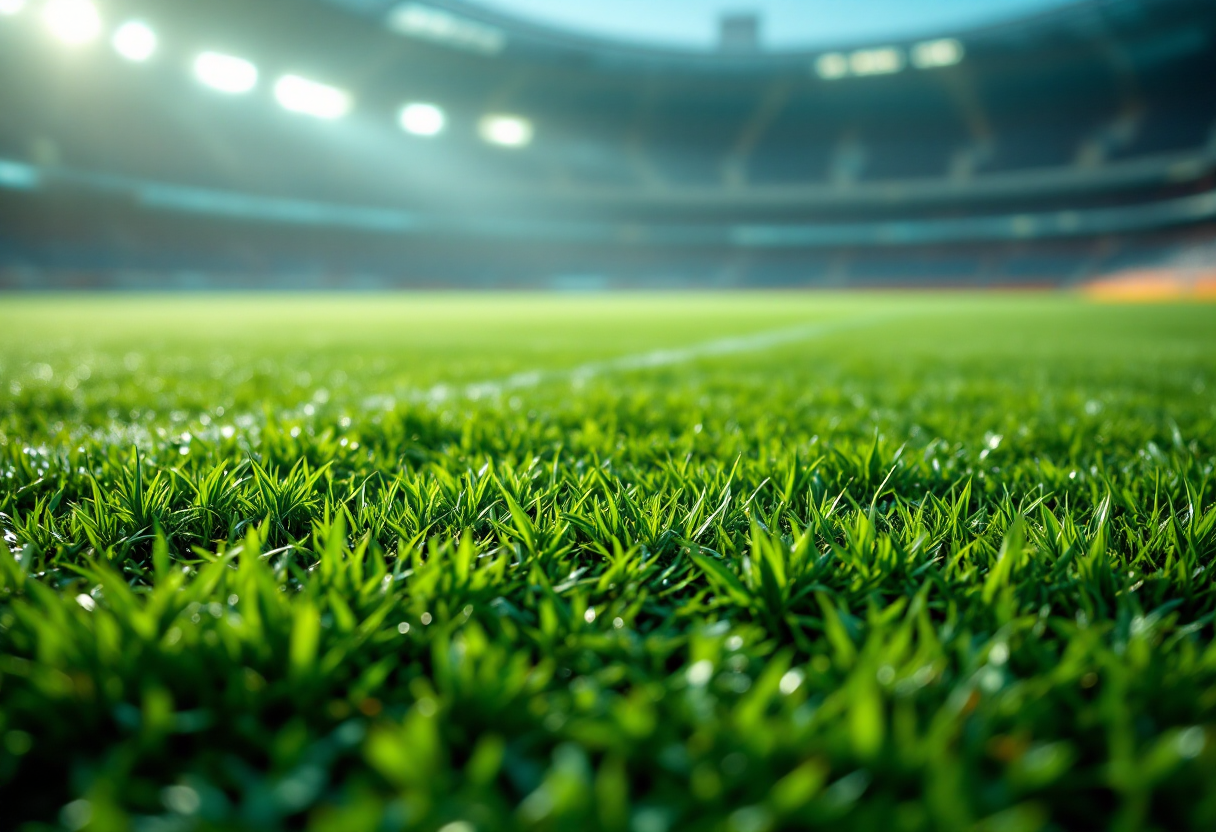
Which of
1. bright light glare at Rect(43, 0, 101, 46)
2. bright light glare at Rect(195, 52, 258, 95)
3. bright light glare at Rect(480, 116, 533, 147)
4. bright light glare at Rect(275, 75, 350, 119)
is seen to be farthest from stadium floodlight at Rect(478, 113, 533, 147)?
bright light glare at Rect(43, 0, 101, 46)

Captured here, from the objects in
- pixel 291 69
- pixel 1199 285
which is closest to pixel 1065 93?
pixel 1199 285

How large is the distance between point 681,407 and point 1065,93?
4785cm

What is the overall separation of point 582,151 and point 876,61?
1834cm

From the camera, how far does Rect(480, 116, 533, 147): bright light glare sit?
4125 centimetres

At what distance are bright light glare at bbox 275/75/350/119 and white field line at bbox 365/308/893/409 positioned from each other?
36.8 m

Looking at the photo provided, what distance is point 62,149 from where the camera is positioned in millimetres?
27750

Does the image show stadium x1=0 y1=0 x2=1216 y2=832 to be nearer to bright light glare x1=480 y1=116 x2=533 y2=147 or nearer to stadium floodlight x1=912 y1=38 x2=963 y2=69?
stadium floodlight x1=912 y1=38 x2=963 y2=69

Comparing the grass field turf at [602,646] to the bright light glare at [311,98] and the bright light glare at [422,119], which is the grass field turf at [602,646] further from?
the bright light glare at [422,119]

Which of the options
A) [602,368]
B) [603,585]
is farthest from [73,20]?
[603,585]

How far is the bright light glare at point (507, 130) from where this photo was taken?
4125 centimetres

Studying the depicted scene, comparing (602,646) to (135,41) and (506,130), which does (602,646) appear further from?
(506,130)

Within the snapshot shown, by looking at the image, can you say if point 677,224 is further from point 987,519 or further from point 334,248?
point 987,519

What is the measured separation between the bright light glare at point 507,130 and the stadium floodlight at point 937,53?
75.5 ft

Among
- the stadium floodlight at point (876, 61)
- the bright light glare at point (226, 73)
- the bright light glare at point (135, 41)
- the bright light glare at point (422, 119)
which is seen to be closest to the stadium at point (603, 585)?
the bright light glare at point (135, 41)
